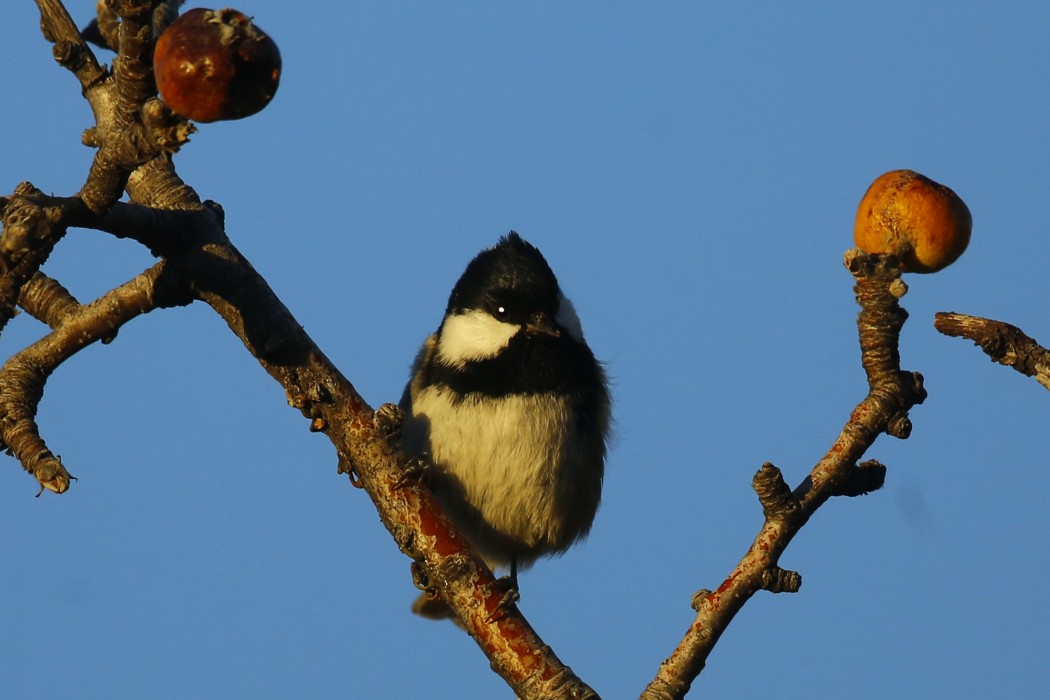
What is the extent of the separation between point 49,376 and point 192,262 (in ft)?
1.52

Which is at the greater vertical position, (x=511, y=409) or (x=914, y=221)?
(x=511, y=409)

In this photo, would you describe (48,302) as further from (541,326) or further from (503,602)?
(541,326)

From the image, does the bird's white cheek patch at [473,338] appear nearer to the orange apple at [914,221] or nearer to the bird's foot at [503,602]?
the bird's foot at [503,602]

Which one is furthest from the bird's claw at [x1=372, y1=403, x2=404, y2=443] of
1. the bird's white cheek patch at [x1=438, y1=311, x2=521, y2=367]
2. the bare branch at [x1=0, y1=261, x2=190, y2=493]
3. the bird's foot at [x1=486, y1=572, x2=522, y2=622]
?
the bird's white cheek patch at [x1=438, y1=311, x2=521, y2=367]

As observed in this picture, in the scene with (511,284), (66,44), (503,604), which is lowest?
(503,604)

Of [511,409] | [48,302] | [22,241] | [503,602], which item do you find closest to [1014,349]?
[503,602]

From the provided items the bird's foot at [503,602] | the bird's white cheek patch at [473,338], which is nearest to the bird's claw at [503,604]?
the bird's foot at [503,602]

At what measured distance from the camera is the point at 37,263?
234 cm

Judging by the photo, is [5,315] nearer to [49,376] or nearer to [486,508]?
[49,376]

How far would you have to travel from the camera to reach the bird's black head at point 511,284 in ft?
15.1

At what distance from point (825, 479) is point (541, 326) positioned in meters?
1.74

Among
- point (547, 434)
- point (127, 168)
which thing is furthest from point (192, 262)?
point (547, 434)

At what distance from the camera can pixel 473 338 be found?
4574 mm

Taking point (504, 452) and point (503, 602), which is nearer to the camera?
point (503, 602)
